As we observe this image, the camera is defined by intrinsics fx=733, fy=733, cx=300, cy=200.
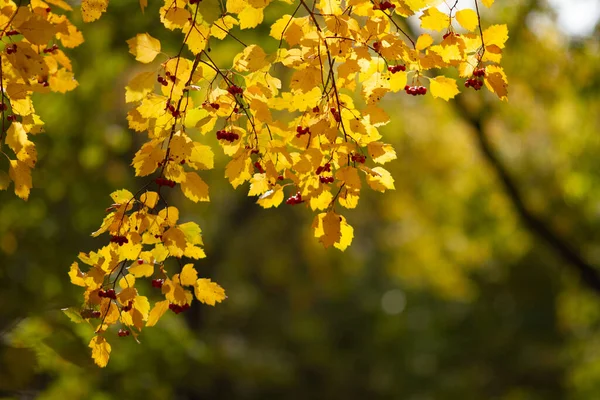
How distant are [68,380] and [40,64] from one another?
507 centimetres

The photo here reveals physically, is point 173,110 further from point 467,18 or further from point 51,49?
point 467,18

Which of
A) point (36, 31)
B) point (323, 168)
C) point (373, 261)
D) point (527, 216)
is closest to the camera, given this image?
point (36, 31)

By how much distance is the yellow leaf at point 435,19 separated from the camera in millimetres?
1836

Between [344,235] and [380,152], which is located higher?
[380,152]

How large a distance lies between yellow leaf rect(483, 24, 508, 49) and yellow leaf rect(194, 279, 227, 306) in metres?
0.91

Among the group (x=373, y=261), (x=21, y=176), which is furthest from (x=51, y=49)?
(x=373, y=261)

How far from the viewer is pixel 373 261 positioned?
19.2 m

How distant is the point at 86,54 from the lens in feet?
22.1

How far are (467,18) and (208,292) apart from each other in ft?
3.11

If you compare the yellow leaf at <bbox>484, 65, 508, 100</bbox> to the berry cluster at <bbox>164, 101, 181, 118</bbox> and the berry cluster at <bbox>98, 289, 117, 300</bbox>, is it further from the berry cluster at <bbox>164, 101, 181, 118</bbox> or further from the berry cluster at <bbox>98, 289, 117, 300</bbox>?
the berry cluster at <bbox>98, 289, 117, 300</bbox>

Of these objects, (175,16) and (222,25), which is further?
(222,25)

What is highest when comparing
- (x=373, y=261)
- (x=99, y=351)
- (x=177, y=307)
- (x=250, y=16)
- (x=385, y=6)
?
(x=373, y=261)

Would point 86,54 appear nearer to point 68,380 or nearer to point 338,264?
point 68,380

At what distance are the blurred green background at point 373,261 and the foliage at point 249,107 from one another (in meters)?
0.82
